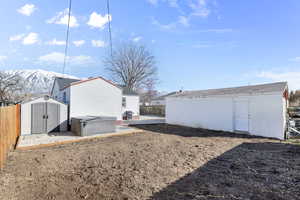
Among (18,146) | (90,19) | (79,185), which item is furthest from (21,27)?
(79,185)

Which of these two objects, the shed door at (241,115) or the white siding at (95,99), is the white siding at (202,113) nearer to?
the shed door at (241,115)

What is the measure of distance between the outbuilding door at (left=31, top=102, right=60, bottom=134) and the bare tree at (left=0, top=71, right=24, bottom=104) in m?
2.94

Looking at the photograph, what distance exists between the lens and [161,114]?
2392cm

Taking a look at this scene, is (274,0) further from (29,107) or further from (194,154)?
(29,107)

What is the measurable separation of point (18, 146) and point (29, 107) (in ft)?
10.7

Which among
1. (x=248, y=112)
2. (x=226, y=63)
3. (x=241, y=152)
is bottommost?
(x=241, y=152)

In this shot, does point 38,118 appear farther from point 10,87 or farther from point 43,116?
point 10,87

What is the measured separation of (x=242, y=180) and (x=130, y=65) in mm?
25374

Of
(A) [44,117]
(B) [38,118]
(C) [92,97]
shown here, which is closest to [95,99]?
→ (C) [92,97]

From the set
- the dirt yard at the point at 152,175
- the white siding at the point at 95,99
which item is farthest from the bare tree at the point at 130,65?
the dirt yard at the point at 152,175

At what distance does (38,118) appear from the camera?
9.09 meters

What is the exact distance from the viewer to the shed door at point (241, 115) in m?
9.28

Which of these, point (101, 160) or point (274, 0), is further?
point (274, 0)

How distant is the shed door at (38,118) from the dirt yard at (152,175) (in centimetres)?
442
